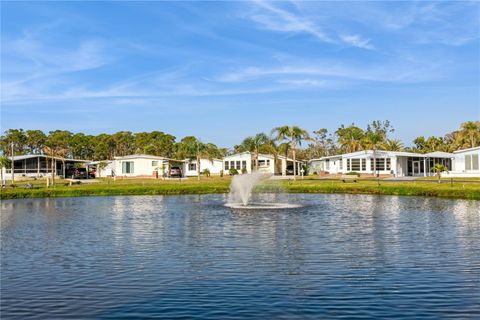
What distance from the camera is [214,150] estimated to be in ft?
348

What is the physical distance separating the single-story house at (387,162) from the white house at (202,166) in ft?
71.4

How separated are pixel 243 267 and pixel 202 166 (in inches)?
3376

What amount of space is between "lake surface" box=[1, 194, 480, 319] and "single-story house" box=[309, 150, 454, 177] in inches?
2152

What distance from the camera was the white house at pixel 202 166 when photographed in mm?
102062

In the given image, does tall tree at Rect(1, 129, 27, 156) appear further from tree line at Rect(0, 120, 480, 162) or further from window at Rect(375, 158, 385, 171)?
window at Rect(375, 158, 385, 171)

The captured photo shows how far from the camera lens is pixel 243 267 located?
1795 centimetres

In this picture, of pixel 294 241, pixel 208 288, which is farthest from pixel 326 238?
pixel 208 288

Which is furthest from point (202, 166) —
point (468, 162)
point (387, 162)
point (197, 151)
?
point (468, 162)

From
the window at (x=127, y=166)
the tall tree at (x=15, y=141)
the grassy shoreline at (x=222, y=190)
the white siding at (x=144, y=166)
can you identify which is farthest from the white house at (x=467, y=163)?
the tall tree at (x=15, y=141)

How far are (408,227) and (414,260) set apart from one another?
918 centimetres

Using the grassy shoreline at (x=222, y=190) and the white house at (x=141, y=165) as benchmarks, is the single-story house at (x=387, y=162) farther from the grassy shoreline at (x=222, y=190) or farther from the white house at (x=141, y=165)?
the white house at (x=141, y=165)

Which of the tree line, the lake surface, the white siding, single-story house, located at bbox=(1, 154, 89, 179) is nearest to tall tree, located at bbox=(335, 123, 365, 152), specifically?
the tree line

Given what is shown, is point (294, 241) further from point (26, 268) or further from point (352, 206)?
point (352, 206)

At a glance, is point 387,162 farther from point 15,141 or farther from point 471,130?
point 15,141
